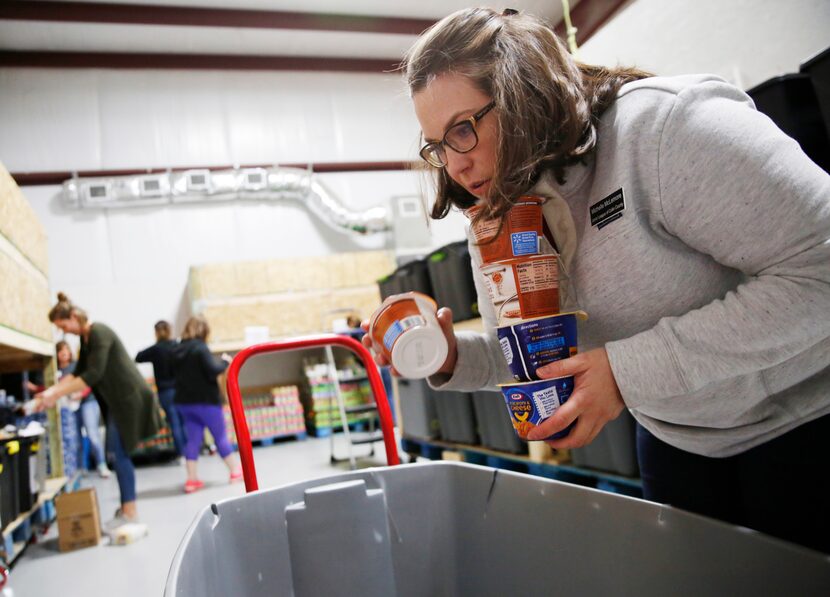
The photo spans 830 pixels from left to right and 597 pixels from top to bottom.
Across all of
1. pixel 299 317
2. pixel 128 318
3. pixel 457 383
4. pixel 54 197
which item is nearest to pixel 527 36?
pixel 457 383

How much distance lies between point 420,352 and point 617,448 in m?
1.81

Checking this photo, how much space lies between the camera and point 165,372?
19.9ft

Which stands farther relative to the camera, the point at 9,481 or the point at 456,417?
the point at 456,417

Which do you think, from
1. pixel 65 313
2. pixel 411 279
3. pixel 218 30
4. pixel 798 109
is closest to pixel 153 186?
pixel 218 30

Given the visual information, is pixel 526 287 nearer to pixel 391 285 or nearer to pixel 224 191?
pixel 391 285

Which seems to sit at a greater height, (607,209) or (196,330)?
(196,330)

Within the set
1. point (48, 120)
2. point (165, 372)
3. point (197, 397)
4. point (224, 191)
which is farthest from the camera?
point (224, 191)

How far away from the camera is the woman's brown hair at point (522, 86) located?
883 mm

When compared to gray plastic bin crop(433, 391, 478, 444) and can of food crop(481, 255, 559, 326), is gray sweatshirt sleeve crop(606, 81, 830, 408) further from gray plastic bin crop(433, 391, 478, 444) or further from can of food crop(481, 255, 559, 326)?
gray plastic bin crop(433, 391, 478, 444)

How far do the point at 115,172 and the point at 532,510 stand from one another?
28.8 feet

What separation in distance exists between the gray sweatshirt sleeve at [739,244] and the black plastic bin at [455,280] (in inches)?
95.8

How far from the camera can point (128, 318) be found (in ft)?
26.3

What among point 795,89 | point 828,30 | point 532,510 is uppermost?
point 828,30

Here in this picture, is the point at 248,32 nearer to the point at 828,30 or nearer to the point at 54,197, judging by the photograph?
the point at 54,197
